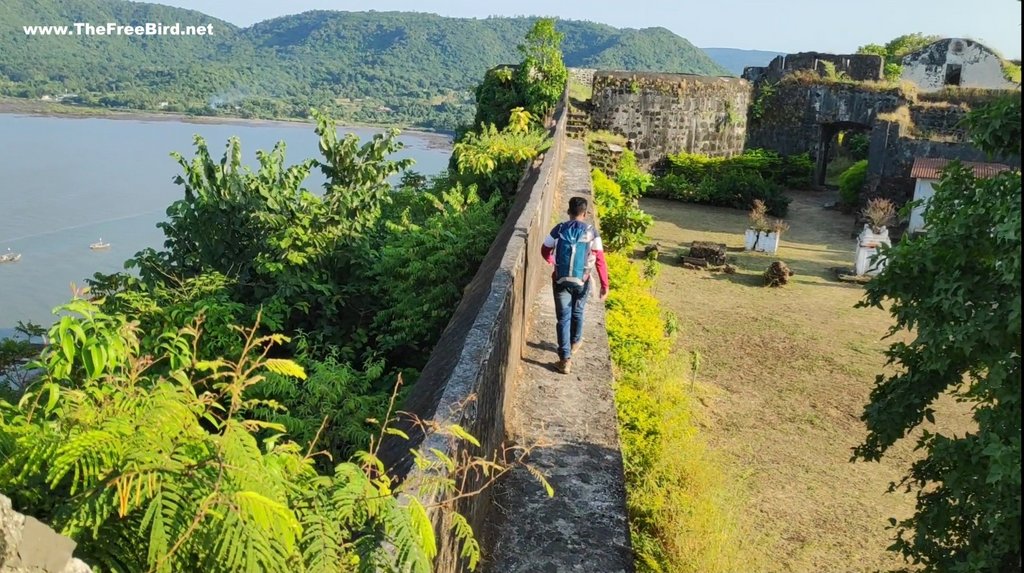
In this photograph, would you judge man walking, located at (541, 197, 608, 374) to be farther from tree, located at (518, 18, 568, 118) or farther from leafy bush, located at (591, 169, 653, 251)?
tree, located at (518, 18, 568, 118)

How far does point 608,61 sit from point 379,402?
4506 inches

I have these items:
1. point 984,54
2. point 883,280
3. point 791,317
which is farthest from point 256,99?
point 883,280

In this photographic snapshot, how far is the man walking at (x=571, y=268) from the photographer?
599 cm

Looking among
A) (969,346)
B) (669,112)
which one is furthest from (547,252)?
(669,112)

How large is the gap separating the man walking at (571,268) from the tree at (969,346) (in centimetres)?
259

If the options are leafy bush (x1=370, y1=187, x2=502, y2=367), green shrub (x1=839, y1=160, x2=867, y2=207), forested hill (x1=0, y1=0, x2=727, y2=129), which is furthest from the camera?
forested hill (x1=0, y1=0, x2=727, y2=129)

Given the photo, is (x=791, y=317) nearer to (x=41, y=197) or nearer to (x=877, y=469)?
(x=877, y=469)

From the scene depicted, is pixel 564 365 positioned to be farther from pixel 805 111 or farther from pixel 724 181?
pixel 805 111

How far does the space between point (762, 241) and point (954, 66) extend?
56.0 ft

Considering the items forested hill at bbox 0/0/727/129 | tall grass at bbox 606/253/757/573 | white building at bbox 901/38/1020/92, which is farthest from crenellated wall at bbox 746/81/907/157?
forested hill at bbox 0/0/727/129

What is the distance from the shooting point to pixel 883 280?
349cm

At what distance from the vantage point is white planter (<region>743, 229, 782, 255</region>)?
16562mm

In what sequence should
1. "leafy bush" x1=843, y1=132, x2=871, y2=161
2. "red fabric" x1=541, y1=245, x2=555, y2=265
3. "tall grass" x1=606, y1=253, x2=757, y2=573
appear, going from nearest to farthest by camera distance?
"tall grass" x1=606, y1=253, x2=757, y2=573 < "red fabric" x1=541, y1=245, x2=555, y2=265 < "leafy bush" x1=843, y1=132, x2=871, y2=161

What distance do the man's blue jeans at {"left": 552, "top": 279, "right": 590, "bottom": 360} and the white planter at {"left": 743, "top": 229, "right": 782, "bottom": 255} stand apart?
11.4 meters
